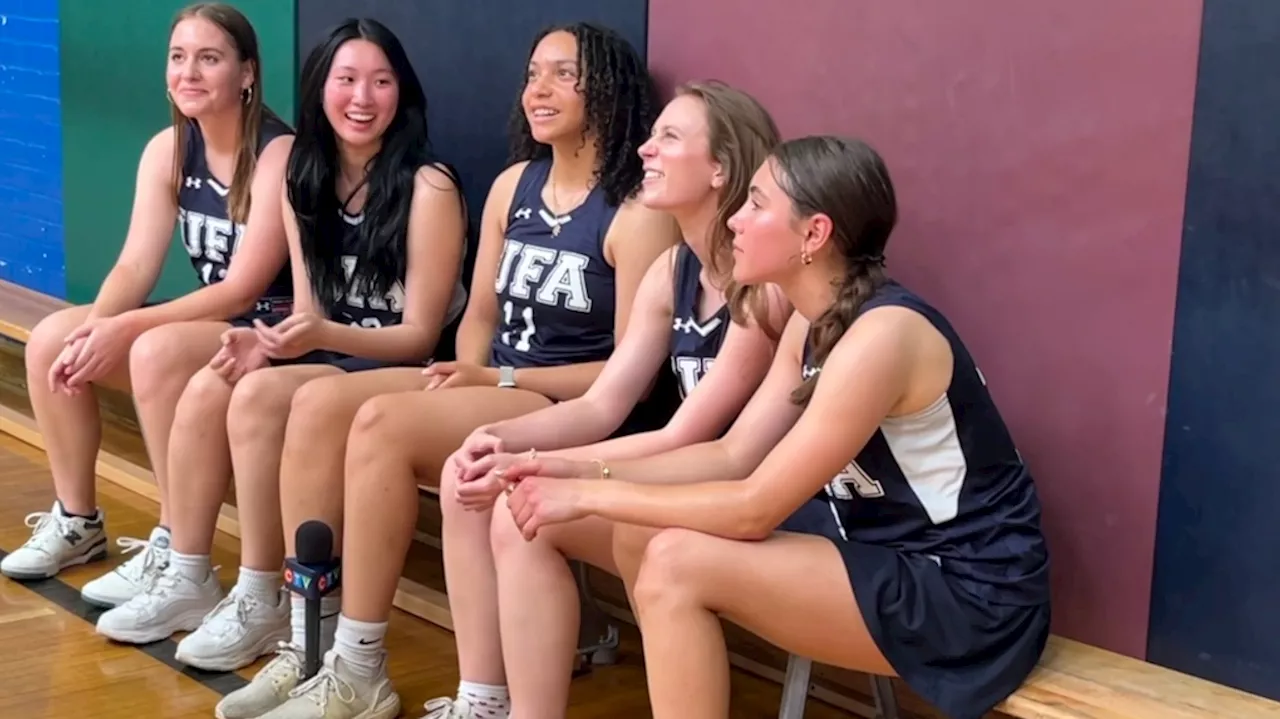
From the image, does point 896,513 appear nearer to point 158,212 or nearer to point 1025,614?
point 1025,614

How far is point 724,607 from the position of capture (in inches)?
69.6

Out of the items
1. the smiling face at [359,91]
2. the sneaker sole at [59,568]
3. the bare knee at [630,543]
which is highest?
the smiling face at [359,91]

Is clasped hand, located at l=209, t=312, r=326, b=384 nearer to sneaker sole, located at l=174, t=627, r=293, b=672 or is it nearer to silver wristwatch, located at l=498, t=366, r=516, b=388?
silver wristwatch, located at l=498, t=366, r=516, b=388

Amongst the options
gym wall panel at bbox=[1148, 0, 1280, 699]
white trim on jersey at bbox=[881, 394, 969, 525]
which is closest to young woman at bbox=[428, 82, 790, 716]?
white trim on jersey at bbox=[881, 394, 969, 525]

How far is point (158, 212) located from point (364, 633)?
3.66ft

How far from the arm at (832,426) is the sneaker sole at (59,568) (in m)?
1.58

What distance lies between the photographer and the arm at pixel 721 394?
6.78 ft

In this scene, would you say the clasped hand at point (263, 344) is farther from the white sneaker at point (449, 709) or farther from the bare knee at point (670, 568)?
the bare knee at point (670, 568)

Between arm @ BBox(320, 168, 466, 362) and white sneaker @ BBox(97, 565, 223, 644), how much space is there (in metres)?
0.51

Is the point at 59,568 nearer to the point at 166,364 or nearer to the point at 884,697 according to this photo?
the point at 166,364

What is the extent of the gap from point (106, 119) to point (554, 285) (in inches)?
77.4

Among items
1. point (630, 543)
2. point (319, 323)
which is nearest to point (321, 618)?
point (319, 323)

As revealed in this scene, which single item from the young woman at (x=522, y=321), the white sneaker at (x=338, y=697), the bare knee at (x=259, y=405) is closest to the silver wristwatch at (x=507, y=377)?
the young woman at (x=522, y=321)

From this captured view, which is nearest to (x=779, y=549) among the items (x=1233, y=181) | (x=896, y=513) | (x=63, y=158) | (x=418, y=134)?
(x=896, y=513)
